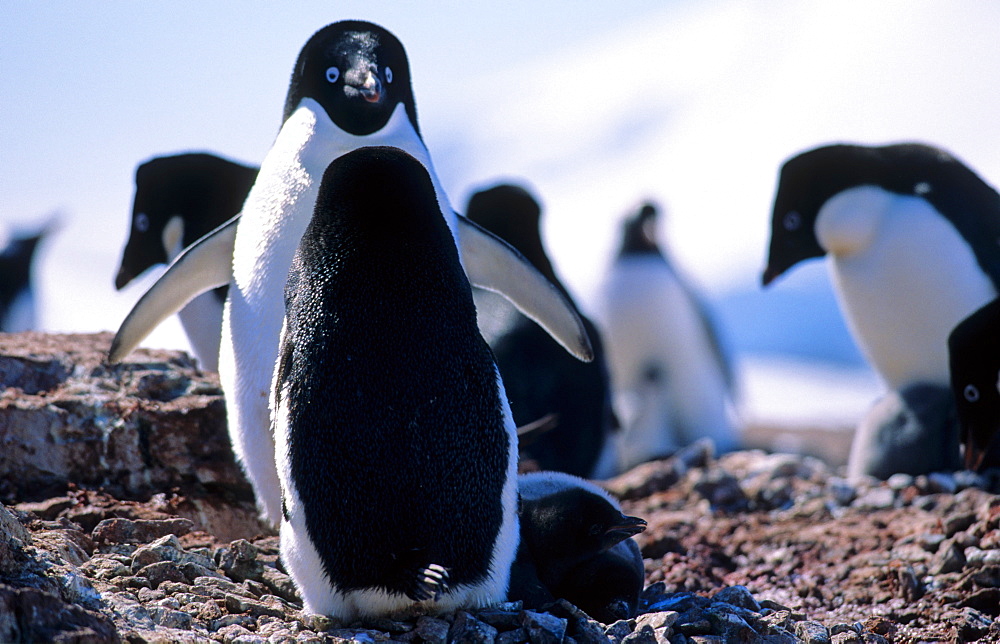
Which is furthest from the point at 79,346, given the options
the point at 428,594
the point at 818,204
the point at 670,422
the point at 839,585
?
the point at 670,422

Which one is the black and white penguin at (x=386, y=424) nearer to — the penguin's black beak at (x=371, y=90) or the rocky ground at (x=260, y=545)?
the rocky ground at (x=260, y=545)

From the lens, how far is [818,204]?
18.1 ft

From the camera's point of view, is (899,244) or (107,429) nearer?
(107,429)

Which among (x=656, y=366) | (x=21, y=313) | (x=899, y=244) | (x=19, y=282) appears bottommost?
(x=656, y=366)

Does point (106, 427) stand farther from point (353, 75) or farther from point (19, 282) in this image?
point (19, 282)

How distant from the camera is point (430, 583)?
2.25 metres

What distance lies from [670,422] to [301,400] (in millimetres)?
6256

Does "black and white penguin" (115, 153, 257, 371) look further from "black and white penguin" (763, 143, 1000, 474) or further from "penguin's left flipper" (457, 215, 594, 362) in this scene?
"black and white penguin" (763, 143, 1000, 474)

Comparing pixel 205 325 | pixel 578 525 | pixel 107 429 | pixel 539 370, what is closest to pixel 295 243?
pixel 107 429

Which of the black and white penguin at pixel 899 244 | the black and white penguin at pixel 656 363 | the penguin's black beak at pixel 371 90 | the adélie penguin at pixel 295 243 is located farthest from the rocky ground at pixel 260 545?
the black and white penguin at pixel 656 363

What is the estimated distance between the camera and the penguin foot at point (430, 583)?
2.25 m

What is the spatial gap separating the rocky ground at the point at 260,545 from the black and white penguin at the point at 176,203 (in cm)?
77

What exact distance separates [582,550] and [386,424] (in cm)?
68

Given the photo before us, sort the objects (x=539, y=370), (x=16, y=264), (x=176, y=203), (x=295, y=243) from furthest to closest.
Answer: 1. (x=16, y=264)
2. (x=539, y=370)
3. (x=176, y=203)
4. (x=295, y=243)
